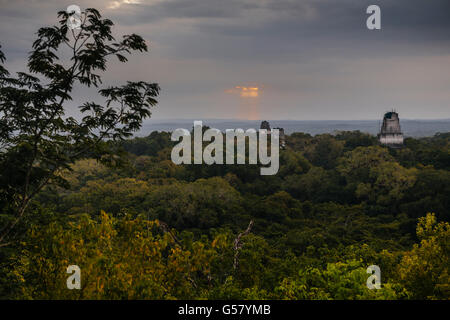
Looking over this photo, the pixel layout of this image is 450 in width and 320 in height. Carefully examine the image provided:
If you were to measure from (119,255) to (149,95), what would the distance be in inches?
172

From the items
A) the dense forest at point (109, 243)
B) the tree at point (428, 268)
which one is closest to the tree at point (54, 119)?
the dense forest at point (109, 243)

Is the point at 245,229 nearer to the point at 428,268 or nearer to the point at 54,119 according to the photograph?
the point at 428,268

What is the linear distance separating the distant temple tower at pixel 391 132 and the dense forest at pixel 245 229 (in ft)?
19.4

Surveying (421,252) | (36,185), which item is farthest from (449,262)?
(36,185)

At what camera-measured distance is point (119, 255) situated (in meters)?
10.8

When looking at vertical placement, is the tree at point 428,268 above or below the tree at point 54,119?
below

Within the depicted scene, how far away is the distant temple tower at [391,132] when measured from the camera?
89.5 m

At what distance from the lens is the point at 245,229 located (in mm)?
38000

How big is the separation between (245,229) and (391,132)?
6557 cm

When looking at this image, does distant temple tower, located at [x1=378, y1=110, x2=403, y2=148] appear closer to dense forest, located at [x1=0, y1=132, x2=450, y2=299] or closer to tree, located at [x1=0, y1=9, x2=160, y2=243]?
dense forest, located at [x1=0, y1=132, x2=450, y2=299]

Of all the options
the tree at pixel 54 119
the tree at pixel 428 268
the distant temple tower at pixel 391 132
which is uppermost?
the distant temple tower at pixel 391 132

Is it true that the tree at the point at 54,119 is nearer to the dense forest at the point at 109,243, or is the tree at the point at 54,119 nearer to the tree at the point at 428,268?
the dense forest at the point at 109,243

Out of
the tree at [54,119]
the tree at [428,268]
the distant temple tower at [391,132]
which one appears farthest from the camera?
the distant temple tower at [391,132]
